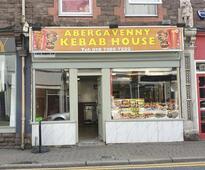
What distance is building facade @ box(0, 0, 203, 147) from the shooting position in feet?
48.0

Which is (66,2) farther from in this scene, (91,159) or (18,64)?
(91,159)

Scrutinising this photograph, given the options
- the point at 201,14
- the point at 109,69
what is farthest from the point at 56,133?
the point at 201,14

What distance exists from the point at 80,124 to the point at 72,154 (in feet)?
11.3

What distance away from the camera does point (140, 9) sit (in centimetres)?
1547

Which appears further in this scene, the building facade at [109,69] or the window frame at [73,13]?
the window frame at [73,13]

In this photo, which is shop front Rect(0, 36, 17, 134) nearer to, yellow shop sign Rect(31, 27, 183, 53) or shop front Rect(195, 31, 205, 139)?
yellow shop sign Rect(31, 27, 183, 53)

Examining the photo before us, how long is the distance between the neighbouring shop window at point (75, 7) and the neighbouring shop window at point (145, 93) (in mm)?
2340

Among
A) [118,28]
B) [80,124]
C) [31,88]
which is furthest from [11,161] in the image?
[118,28]

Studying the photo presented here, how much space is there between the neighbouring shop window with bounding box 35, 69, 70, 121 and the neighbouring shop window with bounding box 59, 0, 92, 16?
207cm

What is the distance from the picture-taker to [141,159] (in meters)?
11.8

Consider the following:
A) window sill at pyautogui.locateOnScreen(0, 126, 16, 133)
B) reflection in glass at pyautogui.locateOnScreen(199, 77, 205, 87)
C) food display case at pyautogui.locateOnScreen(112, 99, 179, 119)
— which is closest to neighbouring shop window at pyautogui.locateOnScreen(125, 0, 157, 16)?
reflection in glass at pyautogui.locateOnScreen(199, 77, 205, 87)

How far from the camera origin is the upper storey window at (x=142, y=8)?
1528cm

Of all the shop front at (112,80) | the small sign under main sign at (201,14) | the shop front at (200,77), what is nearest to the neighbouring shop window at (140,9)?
the shop front at (112,80)

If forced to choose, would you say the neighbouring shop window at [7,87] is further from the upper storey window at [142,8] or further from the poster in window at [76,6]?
the upper storey window at [142,8]
